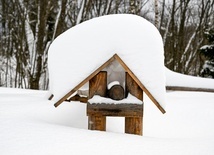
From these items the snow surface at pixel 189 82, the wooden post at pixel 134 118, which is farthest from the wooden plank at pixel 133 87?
the snow surface at pixel 189 82

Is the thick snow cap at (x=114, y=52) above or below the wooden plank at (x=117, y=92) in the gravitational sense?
above

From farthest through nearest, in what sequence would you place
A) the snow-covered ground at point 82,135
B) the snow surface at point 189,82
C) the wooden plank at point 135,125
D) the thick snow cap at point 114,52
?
the snow surface at point 189,82 → the wooden plank at point 135,125 → the thick snow cap at point 114,52 → the snow-covered ground at point 82,135

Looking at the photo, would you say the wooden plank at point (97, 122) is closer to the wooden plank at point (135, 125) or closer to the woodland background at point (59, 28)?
the wooden plank at point (135, 125)

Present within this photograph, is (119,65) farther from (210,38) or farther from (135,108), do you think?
(210,38)

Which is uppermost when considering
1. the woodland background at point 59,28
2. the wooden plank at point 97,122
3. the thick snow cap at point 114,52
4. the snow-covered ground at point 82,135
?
the woodland background at point 59,28

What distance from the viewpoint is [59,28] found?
37.1ft

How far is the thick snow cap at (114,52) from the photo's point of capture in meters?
2.53

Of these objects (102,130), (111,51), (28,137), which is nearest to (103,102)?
(102,130)

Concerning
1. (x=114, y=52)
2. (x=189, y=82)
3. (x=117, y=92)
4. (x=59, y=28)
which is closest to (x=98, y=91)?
(x=117, y=92)

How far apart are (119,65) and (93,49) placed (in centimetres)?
32

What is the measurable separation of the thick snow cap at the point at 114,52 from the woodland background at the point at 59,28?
21.8 feet

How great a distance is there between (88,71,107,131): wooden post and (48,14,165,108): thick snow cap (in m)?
0.12

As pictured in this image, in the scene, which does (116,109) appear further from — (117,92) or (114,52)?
(114,52)

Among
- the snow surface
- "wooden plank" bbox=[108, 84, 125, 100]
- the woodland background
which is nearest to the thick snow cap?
"wooden plank" bbox=[108, 84, 125, 100]
